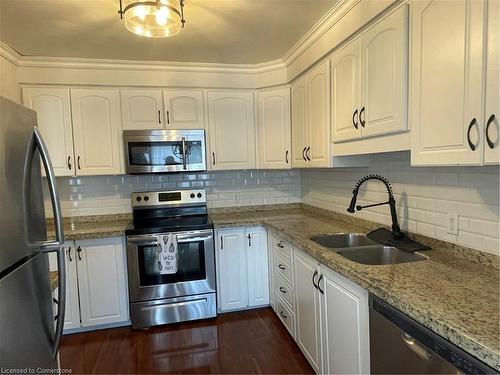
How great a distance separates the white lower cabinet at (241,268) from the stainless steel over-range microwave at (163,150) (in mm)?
736

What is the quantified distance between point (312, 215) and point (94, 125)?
2211mm

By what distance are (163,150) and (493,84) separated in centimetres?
242

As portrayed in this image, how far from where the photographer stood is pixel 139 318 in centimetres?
267

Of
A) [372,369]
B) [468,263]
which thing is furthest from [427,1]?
[372,369]

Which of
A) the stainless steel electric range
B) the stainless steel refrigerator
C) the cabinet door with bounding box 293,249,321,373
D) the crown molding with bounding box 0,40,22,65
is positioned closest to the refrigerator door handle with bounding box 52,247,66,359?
the stainless steel refrigerator

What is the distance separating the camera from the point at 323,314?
5.79 ft

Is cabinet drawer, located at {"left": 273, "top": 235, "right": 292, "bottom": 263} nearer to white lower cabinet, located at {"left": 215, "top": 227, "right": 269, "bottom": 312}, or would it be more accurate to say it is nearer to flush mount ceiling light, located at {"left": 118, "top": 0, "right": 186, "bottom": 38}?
→ white lower cabinet, located at {"left": 215, "top": 227, "right": 269, "bottom": 312}

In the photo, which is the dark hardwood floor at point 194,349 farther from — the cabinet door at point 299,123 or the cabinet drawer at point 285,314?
the cabinet door at point 299,123

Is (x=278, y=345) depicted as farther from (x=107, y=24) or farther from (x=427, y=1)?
(x=107, y=24)

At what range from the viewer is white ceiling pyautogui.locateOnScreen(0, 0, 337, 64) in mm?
1886

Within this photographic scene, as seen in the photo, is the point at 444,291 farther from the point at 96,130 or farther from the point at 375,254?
the point at 96,130

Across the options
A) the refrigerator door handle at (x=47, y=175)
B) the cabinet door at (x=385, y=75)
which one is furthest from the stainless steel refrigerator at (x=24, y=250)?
the cabinet door at (x=385, y=75)

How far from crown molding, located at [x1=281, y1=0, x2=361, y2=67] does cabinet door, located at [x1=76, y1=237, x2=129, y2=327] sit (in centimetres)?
219

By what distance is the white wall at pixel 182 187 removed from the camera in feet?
10.0
